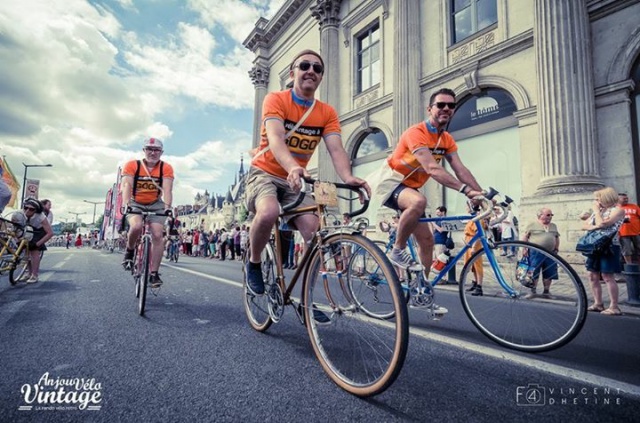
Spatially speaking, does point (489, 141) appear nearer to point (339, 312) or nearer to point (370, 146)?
point (370, 146)

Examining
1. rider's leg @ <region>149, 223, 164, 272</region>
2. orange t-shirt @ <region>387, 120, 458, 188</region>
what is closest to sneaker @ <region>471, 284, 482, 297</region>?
orange t-shirt @ <region>387, 120, 458, 188</region>

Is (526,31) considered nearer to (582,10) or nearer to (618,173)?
(582,10)

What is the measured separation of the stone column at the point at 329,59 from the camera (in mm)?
18516

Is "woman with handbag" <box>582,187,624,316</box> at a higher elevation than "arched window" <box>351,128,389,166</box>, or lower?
lower

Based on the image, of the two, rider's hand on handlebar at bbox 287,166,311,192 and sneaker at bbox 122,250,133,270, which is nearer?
rider's hand on handlebar at bbox 287,166,311,192

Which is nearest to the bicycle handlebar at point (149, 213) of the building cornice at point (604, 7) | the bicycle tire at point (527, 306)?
the bicycle tire at point (527, 306)

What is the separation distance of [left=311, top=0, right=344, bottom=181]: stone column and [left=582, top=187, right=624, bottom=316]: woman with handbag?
13.8 metres

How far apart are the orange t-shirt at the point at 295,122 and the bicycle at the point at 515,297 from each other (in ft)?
4.07

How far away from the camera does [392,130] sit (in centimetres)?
1452

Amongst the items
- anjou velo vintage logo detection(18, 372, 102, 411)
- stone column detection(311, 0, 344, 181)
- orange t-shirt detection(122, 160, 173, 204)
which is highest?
stone column detection(311, 0, 344, 181)

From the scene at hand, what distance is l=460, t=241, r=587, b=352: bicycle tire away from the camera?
8.67 ft

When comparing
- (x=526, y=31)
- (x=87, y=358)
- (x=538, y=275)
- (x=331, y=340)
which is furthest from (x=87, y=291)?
(x=526, y=31)

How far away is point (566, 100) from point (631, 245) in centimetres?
421

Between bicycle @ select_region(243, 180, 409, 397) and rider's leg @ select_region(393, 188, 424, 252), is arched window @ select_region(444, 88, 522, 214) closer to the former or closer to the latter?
rider's leg @ select_region(393, 188, 424, 252)
